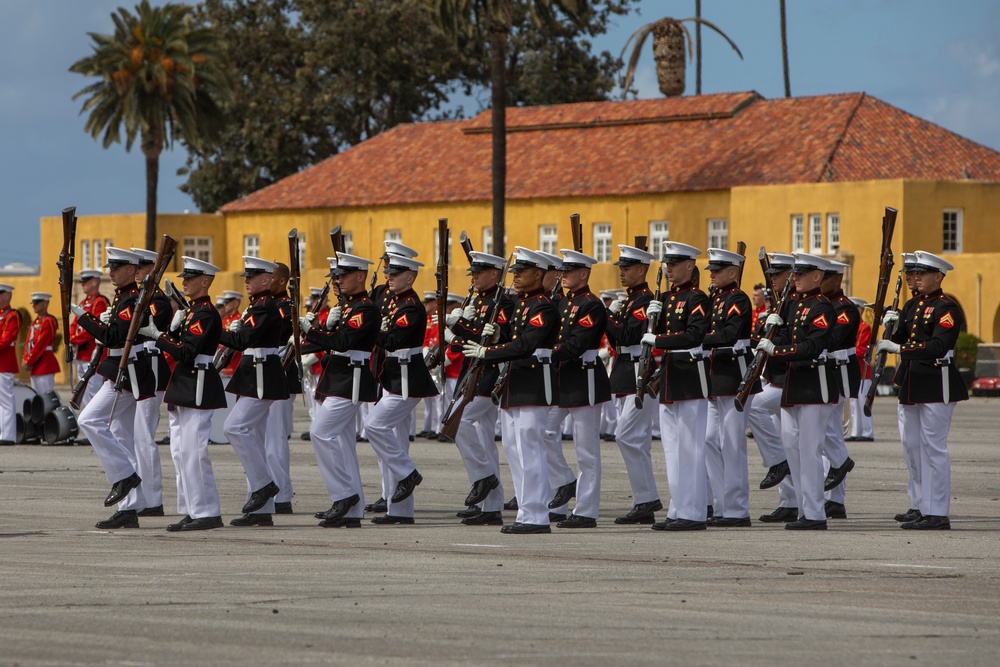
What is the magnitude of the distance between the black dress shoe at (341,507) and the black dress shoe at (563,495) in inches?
60.6

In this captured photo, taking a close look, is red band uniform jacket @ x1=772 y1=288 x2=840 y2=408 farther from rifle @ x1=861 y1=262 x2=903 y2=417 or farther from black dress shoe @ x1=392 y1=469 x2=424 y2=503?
black dress shoe @ x1=392 y1=469 x2=424 y2=503

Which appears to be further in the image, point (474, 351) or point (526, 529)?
point (474, 351)

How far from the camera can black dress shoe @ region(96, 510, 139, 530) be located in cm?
A: 1288

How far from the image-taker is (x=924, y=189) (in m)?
45.4

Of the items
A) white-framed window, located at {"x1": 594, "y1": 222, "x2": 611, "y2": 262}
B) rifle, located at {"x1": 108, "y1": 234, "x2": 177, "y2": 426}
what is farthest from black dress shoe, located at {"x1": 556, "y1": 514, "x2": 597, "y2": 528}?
white-framed window, located at {"x1": 594, "y1": 222, "x2": 611, "y2": 262}

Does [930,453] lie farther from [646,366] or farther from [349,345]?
[349,345]

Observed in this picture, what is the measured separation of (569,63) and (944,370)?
52.7 m

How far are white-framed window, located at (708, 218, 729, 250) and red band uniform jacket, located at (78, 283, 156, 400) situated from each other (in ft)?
120

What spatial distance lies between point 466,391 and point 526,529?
1287 millimetres

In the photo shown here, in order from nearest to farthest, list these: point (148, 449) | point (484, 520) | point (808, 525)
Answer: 1. point (808, 525)
2. point (484, 520)
3. point (148, 449)

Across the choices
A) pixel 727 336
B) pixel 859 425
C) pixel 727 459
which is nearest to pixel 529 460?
pixel 727 459

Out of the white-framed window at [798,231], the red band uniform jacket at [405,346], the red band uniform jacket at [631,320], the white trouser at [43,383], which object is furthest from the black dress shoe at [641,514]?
the white-framed window at [798,231]

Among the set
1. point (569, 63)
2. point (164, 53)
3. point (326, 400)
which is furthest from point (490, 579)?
point (569, 63)

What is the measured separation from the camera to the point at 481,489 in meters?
13.5
